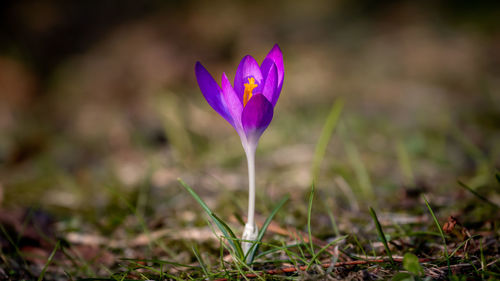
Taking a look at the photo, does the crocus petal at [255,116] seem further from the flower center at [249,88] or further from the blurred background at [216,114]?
the blurred background at [216,114]

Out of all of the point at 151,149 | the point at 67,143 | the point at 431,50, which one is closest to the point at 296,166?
the point at 151,149

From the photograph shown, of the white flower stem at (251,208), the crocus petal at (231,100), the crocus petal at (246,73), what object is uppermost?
the crocus petal at (246,73)

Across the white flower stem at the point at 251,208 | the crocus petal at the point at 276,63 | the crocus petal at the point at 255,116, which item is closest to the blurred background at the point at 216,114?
the white flower stem at the point at 251,208

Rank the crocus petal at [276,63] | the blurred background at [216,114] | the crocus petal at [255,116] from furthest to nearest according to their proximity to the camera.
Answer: the blurred background at [216,114] → the crocus petal at [276,63] → the crocus petal at [255,116]

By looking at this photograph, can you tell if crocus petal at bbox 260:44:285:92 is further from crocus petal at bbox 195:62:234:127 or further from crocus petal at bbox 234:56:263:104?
crocus petal at bbox 195:62:234:127

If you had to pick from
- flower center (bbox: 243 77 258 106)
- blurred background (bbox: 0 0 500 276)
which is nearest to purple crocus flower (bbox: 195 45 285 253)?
flower center (bbox: 243 77 258 106)
